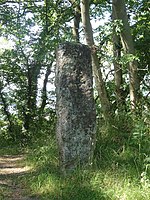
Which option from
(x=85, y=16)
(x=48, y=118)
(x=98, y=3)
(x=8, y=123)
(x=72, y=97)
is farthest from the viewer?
(x=8, y=123)

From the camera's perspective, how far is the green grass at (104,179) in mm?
4438

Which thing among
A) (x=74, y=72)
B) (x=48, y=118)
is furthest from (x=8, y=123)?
(x=74, y=72)

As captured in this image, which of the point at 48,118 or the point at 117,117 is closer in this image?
the point at 117,117

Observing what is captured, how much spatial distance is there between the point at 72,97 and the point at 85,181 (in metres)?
1.39

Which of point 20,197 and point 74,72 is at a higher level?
point 74,72

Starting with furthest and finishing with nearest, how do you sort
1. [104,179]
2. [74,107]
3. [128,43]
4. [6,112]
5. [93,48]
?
1. [6,112]
2. [128,43]
3. [93,48]
4. [74,107]
5. [104,179]

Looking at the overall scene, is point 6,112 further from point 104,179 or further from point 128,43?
point 104,179

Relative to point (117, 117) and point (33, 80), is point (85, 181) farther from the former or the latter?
point (33, 80)

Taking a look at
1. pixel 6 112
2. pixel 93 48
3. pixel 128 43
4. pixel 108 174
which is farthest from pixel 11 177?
pixel 6 112

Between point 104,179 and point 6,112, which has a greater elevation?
→ point 6,112

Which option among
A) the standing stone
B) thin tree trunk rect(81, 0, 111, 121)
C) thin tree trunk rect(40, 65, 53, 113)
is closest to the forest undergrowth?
the standing stone

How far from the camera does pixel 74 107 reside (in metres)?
5.47

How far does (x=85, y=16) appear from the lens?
25.4ft

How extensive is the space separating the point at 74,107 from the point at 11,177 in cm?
198
